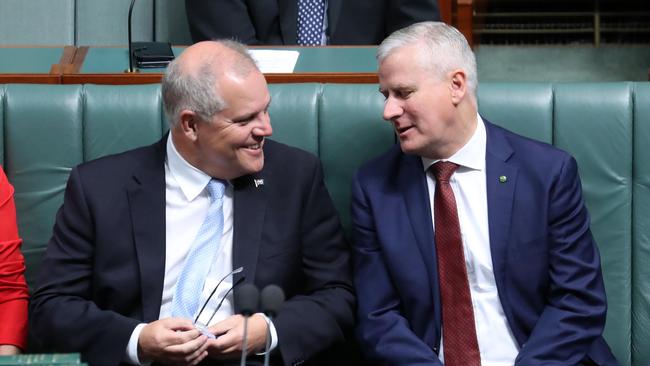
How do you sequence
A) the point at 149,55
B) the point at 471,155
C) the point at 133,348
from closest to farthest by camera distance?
the point at 133,348
the point at 471,155
the point at 149,55

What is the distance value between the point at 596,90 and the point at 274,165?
74 cm

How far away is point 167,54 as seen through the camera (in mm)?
3227

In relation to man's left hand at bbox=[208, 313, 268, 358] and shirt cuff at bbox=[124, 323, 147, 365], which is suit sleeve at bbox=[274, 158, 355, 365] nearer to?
man's left hand at bbox=[208, 313, 268, 358]

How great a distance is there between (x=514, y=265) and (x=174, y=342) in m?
0.70

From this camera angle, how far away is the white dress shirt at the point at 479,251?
2.53 m

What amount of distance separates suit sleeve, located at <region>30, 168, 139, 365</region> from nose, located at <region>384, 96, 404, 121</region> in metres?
0.65

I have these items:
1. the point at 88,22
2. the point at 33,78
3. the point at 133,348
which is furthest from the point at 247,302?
the point at 88,22

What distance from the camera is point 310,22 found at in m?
3.91

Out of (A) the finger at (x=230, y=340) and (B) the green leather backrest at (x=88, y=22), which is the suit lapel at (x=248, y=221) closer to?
(A) the finger at (x=230, y=340)

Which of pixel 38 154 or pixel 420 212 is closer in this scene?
pixel 420 212

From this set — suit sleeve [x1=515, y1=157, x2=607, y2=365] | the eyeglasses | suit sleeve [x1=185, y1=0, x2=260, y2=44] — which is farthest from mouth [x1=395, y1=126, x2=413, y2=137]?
suit sleeve [x1=185, y1=0, x2=260, y2=44]

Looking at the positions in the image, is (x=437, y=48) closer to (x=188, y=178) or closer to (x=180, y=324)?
(x=188, y=178)

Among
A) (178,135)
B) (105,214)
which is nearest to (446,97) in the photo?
(178,135)

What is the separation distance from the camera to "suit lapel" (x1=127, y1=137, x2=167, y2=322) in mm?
2568
